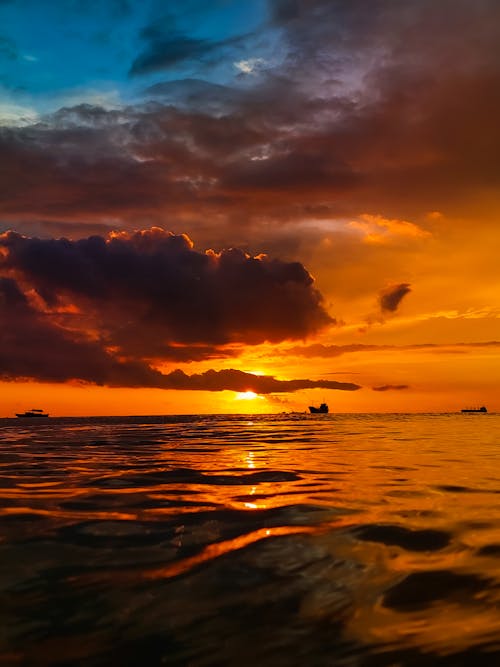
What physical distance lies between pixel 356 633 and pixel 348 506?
5592 mm

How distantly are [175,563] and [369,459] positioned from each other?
13898 mm

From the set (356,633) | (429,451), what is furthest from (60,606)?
(429,451)

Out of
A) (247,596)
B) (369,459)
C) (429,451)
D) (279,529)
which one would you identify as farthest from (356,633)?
(429,451)

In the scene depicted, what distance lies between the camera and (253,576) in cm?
585

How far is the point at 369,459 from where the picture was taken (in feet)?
63.1

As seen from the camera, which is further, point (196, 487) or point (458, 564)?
point (196, 487)

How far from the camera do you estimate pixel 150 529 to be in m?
8.21

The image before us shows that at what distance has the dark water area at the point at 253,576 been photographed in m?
4.11

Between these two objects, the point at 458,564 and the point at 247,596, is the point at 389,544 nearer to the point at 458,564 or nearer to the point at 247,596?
the point at 458,564

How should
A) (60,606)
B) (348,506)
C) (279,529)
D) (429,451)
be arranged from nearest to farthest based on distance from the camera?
(60,606), (279,529), (348,506), (429,451)

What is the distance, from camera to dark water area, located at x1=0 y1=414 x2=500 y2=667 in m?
4.11

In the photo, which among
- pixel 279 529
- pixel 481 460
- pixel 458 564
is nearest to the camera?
pixel 458 564

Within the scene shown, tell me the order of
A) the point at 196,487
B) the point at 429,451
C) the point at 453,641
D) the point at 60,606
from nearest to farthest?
the point at 453,641
the point at 60,606
the point at 196,487
the point at 429,451

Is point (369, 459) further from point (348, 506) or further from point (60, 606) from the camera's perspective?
point (60, 606)
